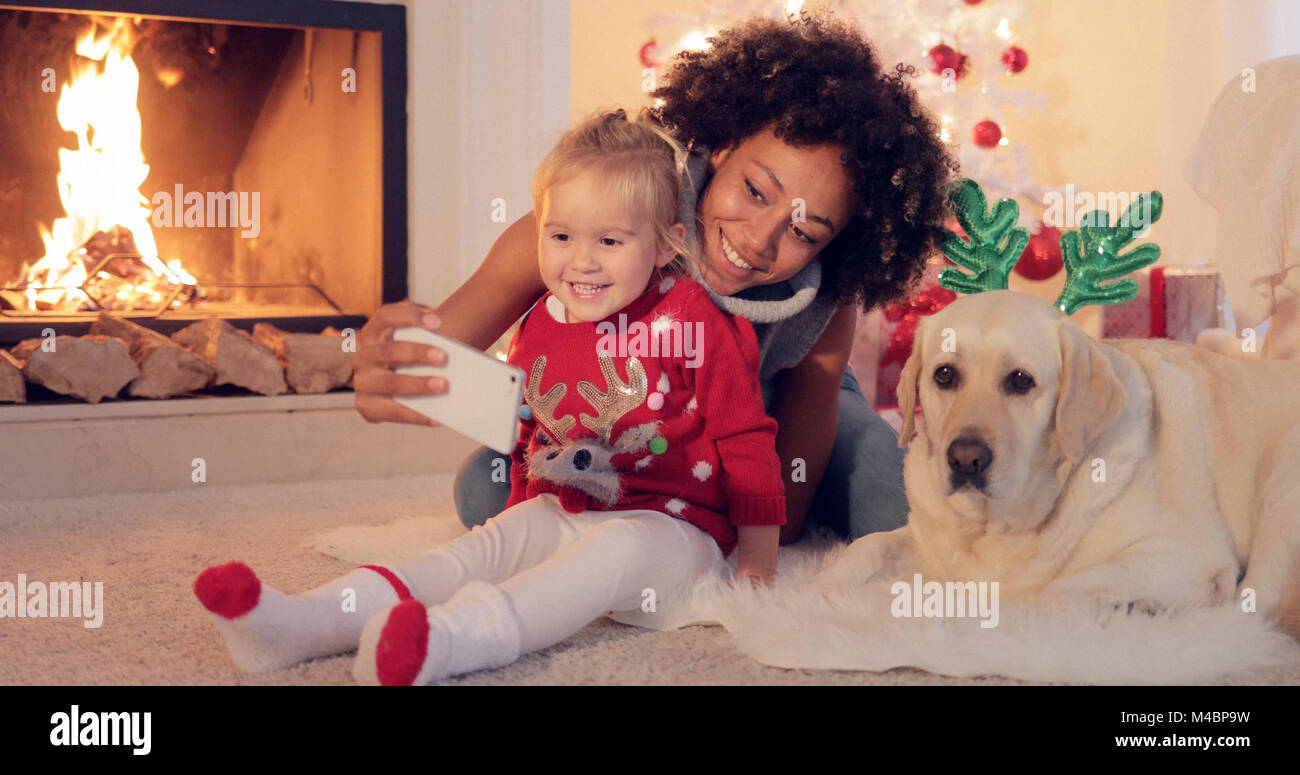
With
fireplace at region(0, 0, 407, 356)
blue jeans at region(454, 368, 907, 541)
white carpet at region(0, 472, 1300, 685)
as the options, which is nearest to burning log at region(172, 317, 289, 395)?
fireplace at region(0, 0, 407, 356)

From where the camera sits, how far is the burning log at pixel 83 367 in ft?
7.48

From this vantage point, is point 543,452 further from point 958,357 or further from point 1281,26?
point 1281,26

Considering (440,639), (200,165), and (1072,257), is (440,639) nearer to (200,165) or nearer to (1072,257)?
(1072,257)

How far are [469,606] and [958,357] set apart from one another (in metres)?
0.62

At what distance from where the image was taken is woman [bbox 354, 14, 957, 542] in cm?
154

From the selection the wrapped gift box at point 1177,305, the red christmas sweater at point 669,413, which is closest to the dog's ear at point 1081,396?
the red christmas sweater at point 669,413

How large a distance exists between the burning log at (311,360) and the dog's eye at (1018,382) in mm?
1618

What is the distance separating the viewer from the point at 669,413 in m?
1.50

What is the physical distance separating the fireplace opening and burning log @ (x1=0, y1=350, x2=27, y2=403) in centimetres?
2

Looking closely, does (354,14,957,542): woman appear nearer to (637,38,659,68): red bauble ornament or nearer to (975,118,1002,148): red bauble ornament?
(637,38,659,68): red bauble ornament

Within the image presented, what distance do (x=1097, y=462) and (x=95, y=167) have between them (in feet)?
7.25

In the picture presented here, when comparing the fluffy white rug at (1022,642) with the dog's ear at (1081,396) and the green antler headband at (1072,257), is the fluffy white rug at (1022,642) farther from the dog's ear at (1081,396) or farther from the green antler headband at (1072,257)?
the green antler headband at (1072,257)

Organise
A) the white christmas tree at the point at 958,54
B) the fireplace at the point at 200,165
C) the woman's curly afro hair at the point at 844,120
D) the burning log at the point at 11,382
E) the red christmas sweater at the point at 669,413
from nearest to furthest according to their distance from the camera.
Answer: the red christmas sweater at the point at 669,413 → the woman's curly afro hair at the point at 844,120 → the burning log at the point at 11,382 → the fireplace at the point at 200,165 → the white christmas tree at the point at 958,54
